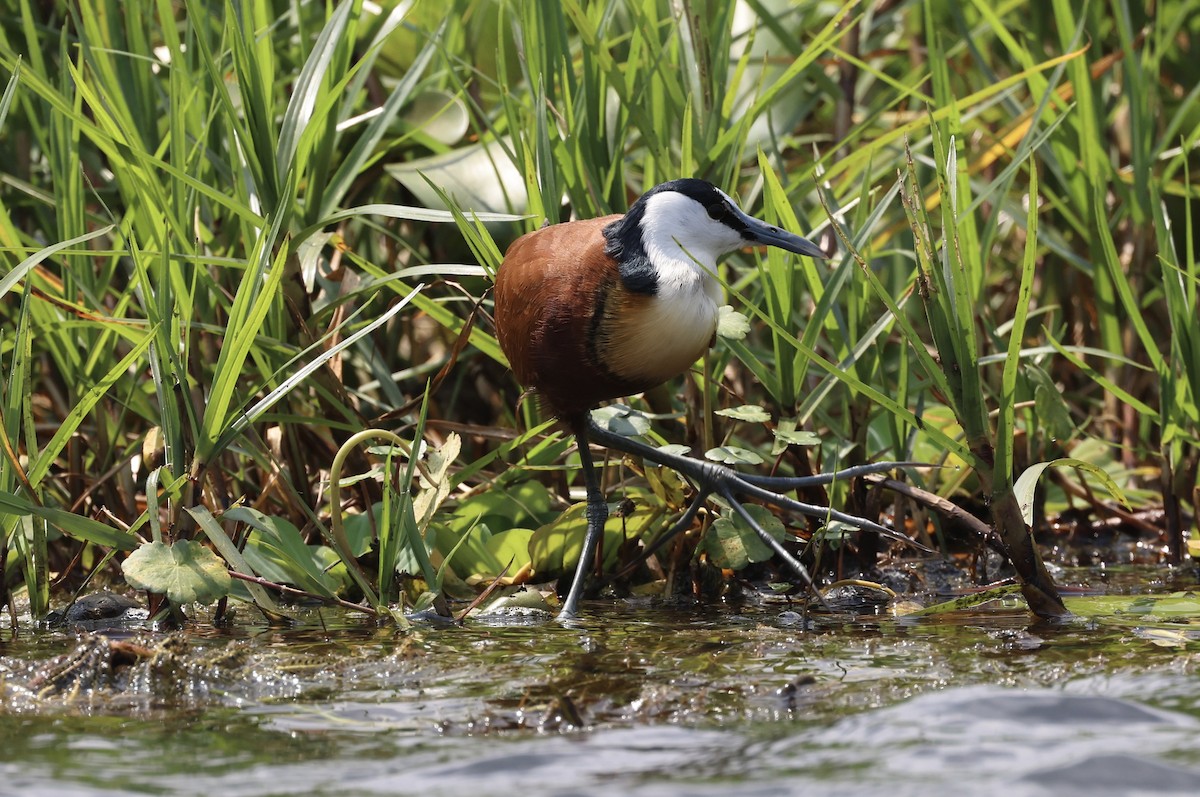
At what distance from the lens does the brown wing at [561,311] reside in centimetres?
283

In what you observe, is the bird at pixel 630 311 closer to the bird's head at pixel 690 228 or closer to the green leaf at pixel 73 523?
the bird's head at pixel 690 228

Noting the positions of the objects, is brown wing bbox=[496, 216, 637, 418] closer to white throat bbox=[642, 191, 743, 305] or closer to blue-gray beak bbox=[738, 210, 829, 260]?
white throat bbox=[642, 191, 743, 305]

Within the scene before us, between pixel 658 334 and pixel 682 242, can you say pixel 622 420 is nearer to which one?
pixel 658 334

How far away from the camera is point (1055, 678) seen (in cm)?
217

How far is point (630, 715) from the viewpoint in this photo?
204 centimetres

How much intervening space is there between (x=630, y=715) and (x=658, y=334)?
37.1 inches

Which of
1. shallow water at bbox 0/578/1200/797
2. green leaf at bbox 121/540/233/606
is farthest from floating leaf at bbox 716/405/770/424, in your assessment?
green leaf at bbox 121/540/233/606

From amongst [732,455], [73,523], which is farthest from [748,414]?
[73,523]

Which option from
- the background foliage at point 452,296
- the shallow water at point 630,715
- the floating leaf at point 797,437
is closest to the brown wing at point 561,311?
the background foliage at point 452,296

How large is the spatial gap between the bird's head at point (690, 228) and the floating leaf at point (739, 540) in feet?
1.76

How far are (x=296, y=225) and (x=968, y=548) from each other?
5.71 ft

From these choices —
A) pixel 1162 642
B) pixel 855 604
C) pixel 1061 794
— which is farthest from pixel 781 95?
pixel 1061 794

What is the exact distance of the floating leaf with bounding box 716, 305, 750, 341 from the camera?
9.88ft

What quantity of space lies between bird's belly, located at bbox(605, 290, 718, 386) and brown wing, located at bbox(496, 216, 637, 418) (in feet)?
0.17
